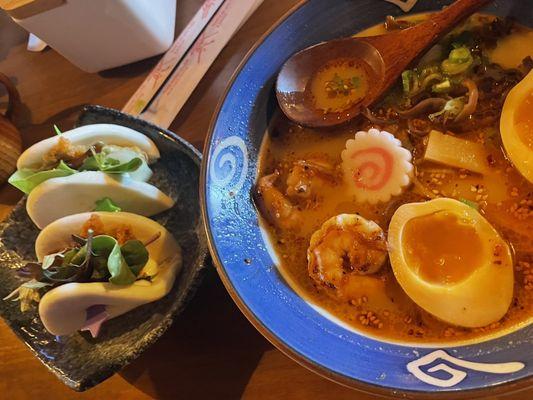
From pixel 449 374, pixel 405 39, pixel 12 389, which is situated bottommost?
pixel 12 389

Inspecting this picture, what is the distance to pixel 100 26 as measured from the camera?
1.79m

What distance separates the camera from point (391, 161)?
4.53 ft

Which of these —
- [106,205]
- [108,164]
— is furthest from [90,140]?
[106,205]

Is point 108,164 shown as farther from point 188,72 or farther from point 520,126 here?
point 520,126

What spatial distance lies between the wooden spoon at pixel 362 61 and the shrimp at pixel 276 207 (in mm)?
230

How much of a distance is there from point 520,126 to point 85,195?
1.22m

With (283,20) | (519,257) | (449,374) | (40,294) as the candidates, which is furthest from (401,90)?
(40,294)

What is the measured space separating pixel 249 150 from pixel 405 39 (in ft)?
1.74

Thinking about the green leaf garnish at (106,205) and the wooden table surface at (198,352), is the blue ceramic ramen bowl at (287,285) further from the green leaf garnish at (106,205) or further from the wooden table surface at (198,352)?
the green leaf garnish at (106,205)

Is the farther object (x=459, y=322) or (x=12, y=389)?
(x=12, y=389)

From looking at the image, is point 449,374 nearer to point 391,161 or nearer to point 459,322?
point 459,322

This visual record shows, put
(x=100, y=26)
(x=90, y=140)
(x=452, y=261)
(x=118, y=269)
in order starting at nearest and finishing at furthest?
(x=452, y=261)
(x=118, y=269)
(x=90, y=140)
(x=100, y=26)

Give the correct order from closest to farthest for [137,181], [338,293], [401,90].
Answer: [338,293]
[401,90]
[137,181]

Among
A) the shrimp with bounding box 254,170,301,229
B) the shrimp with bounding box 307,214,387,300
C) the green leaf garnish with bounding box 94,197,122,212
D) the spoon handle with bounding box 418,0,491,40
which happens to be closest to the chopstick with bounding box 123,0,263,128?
the green leaf garnish with bounding box 94,197,122,212
